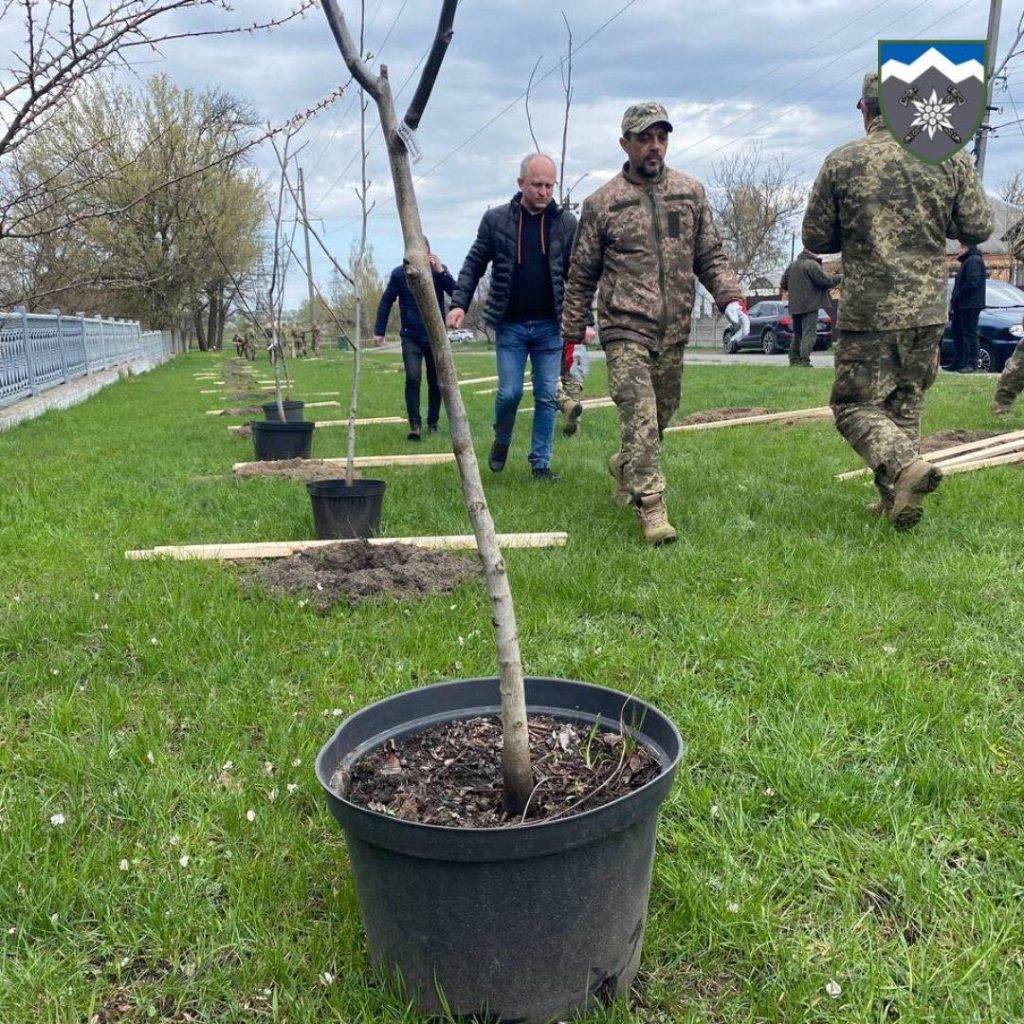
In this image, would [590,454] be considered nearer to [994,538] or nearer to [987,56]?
[994,538]

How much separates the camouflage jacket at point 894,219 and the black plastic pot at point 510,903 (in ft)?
12.7

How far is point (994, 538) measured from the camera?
4.53 meters

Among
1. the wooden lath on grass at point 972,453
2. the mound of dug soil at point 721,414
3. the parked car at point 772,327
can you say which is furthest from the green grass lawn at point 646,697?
the parked car at point 772,327

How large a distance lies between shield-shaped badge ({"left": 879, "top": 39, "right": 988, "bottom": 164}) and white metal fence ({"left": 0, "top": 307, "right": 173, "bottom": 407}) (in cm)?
722

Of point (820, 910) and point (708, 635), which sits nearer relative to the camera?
point (820, 910)

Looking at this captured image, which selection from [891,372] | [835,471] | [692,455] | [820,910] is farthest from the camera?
[692,455]

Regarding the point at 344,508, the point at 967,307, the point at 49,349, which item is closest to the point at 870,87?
the point at 344,508

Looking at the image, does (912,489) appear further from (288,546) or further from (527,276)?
(288,546)

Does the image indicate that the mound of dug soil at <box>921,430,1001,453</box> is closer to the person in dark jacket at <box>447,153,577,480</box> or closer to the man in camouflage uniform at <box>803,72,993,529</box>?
the man in camouflage uniform at <box>803,72,993,529</box>

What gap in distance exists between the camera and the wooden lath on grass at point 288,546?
4.63 meters

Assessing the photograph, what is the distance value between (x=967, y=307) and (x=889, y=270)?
11.2 metres

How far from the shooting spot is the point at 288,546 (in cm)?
480

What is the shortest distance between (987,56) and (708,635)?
8672 mm

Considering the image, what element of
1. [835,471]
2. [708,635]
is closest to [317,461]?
[835,471]
